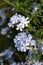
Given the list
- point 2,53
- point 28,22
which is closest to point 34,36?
point 28,22

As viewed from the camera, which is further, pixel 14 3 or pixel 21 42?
pixel 14 3

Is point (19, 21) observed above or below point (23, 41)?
above

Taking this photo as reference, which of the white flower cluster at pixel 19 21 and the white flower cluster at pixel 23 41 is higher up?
the white flower cluster at pixel 19 21

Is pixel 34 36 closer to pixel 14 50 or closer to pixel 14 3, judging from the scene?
pixel 14 50

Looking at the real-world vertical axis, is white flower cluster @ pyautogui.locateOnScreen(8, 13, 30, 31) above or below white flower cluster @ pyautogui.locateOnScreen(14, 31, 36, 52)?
above
